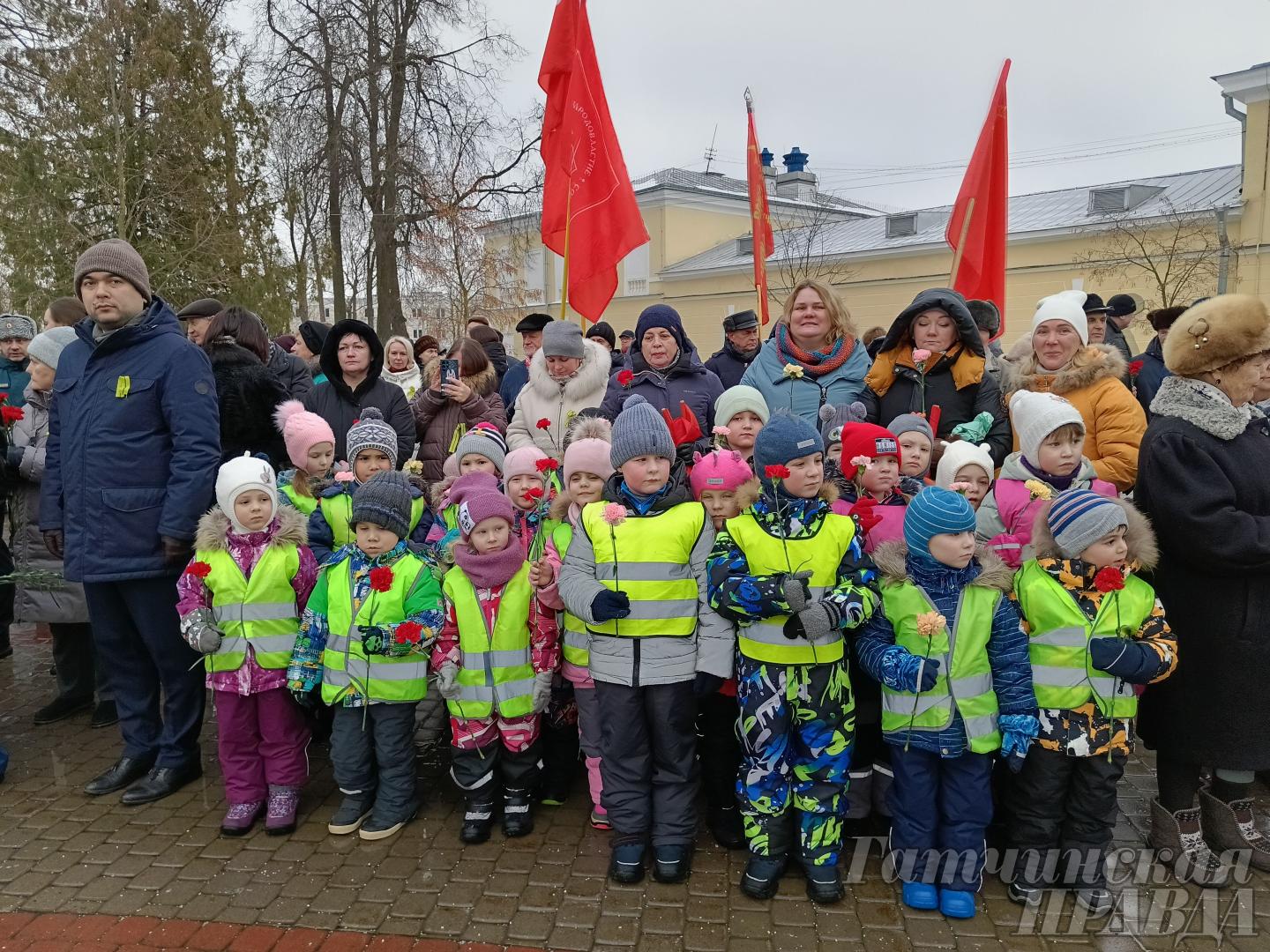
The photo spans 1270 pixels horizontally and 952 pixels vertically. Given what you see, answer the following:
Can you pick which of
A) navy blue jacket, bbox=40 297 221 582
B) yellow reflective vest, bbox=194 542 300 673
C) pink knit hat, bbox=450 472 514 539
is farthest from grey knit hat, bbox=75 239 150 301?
pink knit hat, bbox=450 472 514 539

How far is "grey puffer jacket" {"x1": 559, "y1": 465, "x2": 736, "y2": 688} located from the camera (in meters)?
3.29

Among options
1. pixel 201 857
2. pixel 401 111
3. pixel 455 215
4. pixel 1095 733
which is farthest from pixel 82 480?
pixel 401 111

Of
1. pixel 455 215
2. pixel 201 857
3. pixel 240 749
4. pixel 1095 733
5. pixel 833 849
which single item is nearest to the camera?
pixel 1095 733

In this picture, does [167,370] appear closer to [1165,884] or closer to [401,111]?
[1165,884]

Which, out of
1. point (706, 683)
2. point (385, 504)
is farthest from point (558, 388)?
point (706, 683)

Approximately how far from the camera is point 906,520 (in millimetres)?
3109

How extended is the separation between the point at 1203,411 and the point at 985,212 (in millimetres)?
3108

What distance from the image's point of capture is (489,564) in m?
3.58

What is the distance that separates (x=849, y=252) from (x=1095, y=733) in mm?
25551

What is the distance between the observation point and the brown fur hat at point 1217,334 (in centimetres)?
314

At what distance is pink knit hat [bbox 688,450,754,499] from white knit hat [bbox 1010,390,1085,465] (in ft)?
3.75

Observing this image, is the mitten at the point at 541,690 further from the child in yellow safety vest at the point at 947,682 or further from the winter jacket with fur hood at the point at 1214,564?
the winter jacket with fur hood at the point at 1214,564

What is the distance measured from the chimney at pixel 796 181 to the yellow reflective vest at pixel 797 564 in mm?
34344

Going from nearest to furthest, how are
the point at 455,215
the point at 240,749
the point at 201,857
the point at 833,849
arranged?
1. the point at 833,849
2. the point at 201,857
3. the point at 240,749
4. the point at 455,215
